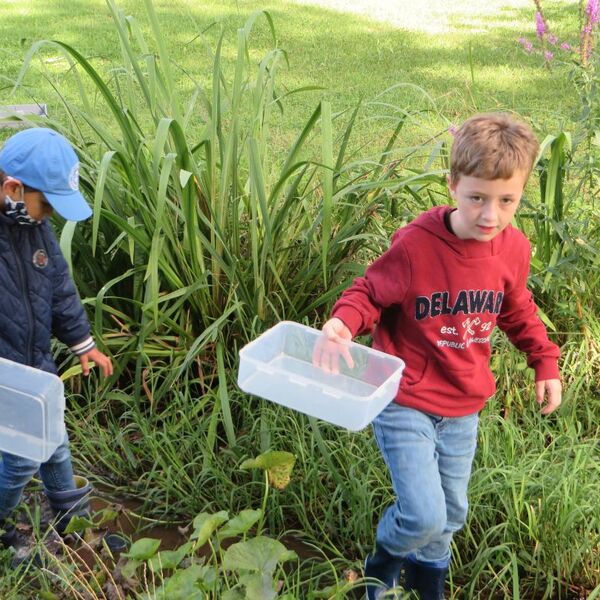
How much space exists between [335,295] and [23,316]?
3.79 feet

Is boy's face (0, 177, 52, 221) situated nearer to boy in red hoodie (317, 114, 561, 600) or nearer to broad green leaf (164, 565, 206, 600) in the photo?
boy in red hoodie (317, 114, 561, 600)

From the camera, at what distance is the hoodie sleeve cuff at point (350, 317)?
7.13 ft

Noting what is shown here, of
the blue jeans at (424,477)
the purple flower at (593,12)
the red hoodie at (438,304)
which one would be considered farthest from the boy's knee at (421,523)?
the purple flower at (593,12)

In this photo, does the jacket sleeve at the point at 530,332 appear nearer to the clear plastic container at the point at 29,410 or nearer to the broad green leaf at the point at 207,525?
the broad green leaf at the point at 207,525

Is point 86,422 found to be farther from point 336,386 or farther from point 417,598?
point 417,598

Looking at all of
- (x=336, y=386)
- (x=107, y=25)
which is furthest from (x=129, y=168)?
(x=107, y=25)

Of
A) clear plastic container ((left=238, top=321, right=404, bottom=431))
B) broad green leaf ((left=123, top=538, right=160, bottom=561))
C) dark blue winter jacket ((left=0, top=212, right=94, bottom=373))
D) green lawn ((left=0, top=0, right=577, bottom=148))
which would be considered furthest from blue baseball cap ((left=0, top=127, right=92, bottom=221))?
green lawn ((left=0, top=0, right=577, bottom=148))

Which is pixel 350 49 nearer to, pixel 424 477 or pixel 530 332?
pixel 530 332

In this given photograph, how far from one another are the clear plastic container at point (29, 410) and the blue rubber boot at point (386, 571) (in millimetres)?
859

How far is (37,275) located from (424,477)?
111cm

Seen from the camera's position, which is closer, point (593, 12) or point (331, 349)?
point (331, 349)

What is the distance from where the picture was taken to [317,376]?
2.46m

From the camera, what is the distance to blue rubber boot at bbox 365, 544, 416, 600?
2373 millimetres

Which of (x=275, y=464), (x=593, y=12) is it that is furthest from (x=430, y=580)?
(x=593, y=12)
